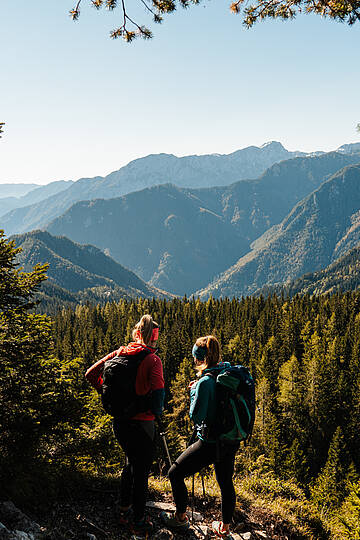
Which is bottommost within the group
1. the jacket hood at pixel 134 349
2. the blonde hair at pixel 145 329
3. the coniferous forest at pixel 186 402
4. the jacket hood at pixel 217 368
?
the coniferous forest at pixel 186 402

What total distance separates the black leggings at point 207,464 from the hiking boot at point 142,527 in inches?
22.4

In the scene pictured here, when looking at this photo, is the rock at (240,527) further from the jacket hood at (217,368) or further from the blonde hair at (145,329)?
the blonde hair at (145,329)

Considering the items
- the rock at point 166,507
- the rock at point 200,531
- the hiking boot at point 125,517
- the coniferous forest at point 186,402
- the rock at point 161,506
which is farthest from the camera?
the coniferous forest at point 186,402

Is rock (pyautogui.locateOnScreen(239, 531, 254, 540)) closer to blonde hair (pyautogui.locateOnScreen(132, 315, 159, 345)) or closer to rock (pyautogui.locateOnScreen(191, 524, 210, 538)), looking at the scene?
rock (pyautogui.locateOnScreen(191, 524, 210, 538))

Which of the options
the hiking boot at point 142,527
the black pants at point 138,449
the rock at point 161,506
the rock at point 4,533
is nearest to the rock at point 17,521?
the rock at point 4,533

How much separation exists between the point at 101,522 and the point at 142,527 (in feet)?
2.93

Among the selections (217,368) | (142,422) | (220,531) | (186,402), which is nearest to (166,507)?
(220,531)

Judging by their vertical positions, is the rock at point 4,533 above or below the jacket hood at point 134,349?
below

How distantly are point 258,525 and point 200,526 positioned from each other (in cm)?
124

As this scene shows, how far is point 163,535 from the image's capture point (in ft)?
18.5

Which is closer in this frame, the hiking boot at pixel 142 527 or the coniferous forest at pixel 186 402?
the hiking boot at pixel 142 527

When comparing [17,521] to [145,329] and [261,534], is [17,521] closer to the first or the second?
[145,329]

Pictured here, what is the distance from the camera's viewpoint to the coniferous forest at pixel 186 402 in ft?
24.8

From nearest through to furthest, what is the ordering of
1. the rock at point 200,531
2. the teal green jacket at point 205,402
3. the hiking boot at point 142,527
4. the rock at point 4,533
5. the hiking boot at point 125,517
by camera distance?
1. the rock at point 4,533
2. the teal green jacket at point 205,402
3. the hiking boot at point 142,527
4. the rock at point 200,531
5. the hiking boot at point 125,517
